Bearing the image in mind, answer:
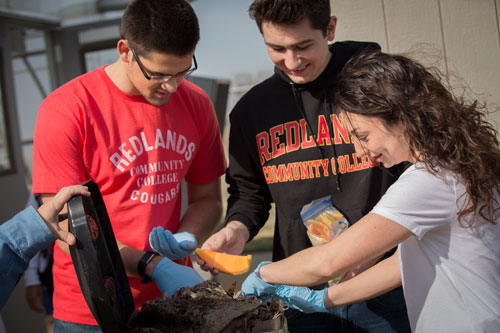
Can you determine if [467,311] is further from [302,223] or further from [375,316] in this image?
[302,223]

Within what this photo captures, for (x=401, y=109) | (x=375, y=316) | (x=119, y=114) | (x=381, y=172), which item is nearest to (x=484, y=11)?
(x=381, y=172)

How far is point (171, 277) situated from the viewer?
1.61 meters

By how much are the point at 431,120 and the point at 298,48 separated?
0.63 meters

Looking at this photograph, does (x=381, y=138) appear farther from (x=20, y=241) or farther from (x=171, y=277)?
(x=20, y=241)

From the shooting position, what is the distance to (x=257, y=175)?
6.85ft

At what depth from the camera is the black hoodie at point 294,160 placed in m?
1.87

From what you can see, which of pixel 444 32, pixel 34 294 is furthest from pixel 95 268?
pixel 34 294

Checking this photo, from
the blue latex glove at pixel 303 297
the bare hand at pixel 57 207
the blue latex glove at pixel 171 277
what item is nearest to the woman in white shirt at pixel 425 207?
the blue latex glove at pixel 303 297

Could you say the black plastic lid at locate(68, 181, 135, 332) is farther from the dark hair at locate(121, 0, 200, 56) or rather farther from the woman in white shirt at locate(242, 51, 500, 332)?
the dark hair at locate(121, 0, 200, 56)

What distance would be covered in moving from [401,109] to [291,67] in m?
0.55

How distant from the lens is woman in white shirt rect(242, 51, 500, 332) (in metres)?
1.34

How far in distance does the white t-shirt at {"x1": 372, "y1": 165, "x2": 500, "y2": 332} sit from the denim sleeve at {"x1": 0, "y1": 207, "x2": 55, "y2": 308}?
906mm

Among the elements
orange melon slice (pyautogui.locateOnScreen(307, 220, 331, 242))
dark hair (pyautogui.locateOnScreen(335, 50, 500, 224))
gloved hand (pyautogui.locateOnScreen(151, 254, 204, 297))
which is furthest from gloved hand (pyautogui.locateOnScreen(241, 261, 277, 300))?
dark hair (pyautogui.locateOnScreen(335, 50, 500, 224))

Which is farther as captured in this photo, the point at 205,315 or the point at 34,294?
the point at 34,294
